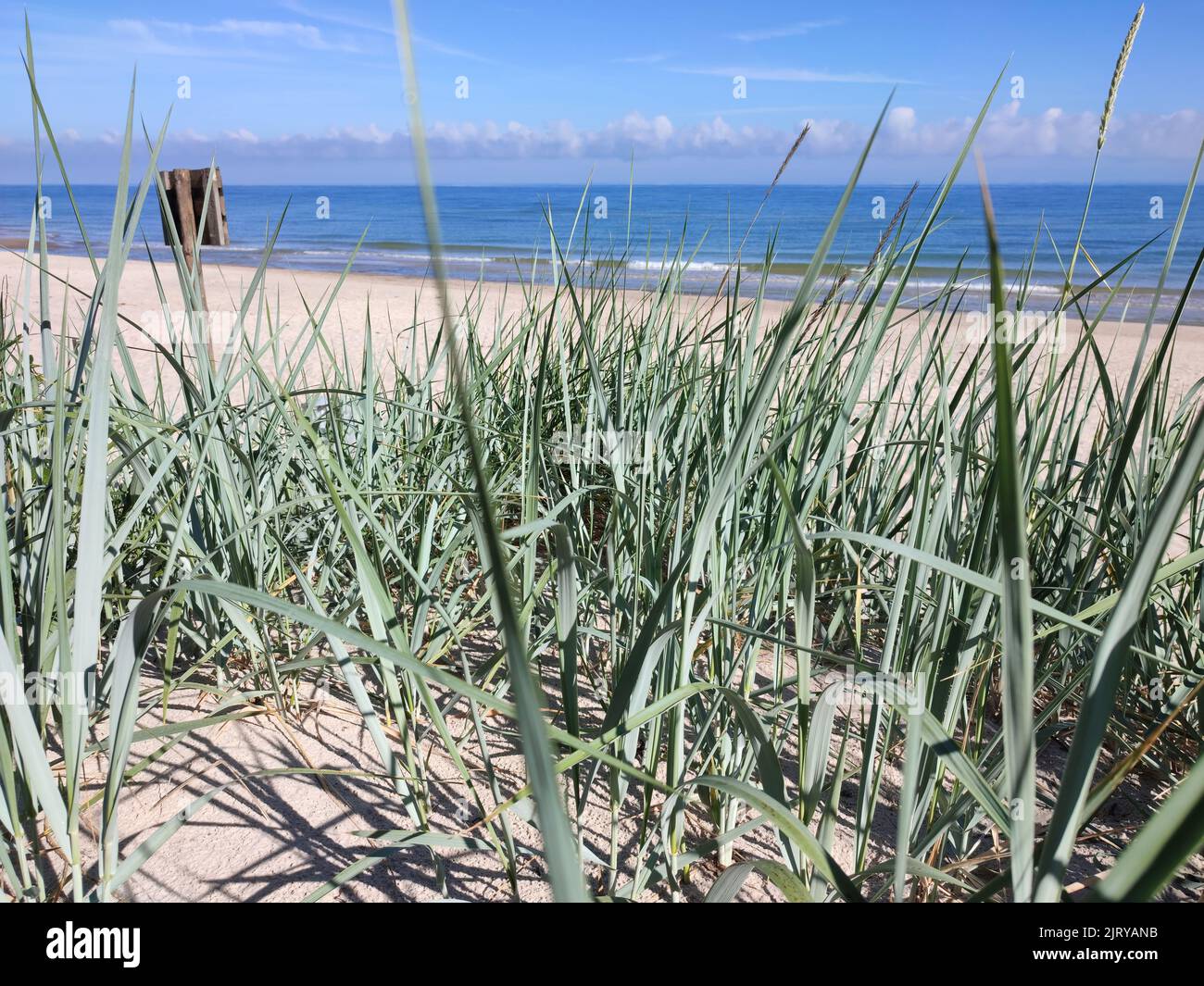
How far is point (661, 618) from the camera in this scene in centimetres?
90

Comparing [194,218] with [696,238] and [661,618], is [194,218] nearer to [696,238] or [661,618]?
[661,618]

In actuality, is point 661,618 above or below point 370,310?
below

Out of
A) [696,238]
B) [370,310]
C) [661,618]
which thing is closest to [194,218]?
[370,310]

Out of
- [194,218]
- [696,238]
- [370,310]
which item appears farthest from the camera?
[696,238]

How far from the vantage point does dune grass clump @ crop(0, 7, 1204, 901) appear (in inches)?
23.5

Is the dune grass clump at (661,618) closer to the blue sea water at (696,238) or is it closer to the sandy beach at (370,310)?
the blue sea water at (696,238)

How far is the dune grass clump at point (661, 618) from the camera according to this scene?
0.60m

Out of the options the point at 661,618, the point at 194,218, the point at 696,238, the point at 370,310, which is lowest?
the point at 661,618

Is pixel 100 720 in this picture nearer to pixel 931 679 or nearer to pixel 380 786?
pixel 380 786

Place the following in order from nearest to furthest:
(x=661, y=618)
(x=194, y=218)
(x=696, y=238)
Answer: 1. (x=661, y=618)
2. (x=194, y=218)
3. (x=696, y=238)

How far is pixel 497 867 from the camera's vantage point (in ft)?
3.08

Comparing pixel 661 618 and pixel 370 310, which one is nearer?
pixel 661 618
